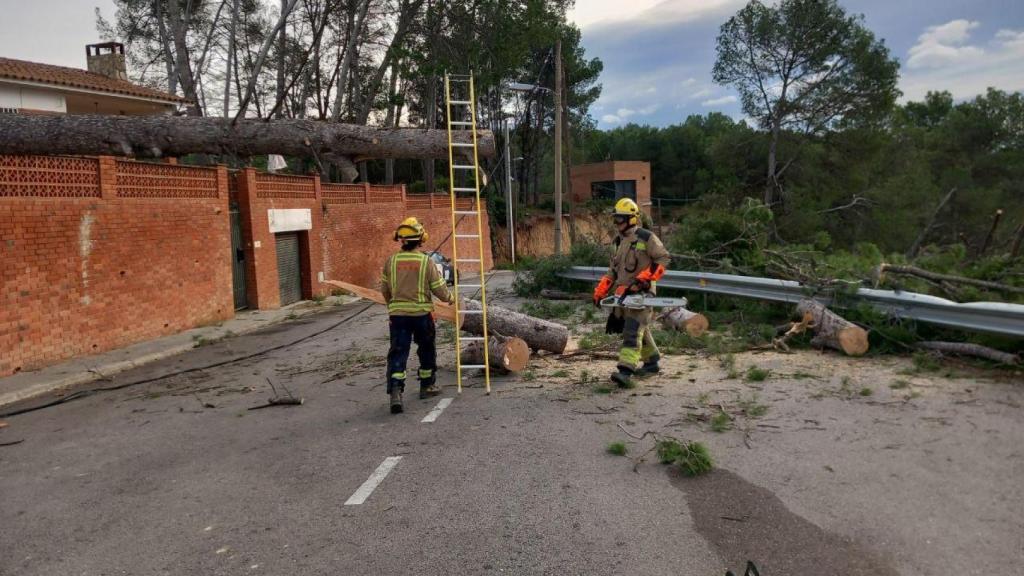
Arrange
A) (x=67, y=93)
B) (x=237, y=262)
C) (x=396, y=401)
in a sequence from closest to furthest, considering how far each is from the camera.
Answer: (x=396, y=401) → (x=237, y=262) → (x=67, y=93)

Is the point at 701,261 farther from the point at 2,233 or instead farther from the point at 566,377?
the point at 2,233

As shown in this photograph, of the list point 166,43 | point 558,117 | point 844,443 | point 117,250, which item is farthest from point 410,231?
point 166,43

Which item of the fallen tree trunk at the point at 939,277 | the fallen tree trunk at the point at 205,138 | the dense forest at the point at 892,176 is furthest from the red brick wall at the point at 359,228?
the fallen tree trunk at the point at 939,277

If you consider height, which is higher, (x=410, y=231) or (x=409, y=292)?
(x=410, y=231)

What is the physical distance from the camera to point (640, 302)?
748 cm

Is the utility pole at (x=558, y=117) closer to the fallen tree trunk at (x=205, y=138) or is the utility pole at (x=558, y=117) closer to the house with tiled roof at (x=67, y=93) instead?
the house with tiled roof at (x=67, y=93)

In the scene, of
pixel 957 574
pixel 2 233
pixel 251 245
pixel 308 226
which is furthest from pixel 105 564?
pixel 308 226

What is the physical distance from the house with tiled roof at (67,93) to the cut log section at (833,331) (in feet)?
68.6

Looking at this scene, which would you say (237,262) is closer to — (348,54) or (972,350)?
(348,54)

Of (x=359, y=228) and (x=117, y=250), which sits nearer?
(x=117, y=250)

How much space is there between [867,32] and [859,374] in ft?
103

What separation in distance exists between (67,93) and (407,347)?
23604 mm

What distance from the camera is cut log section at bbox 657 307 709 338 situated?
1006 centimetres

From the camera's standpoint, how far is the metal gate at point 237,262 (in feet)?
54.2
